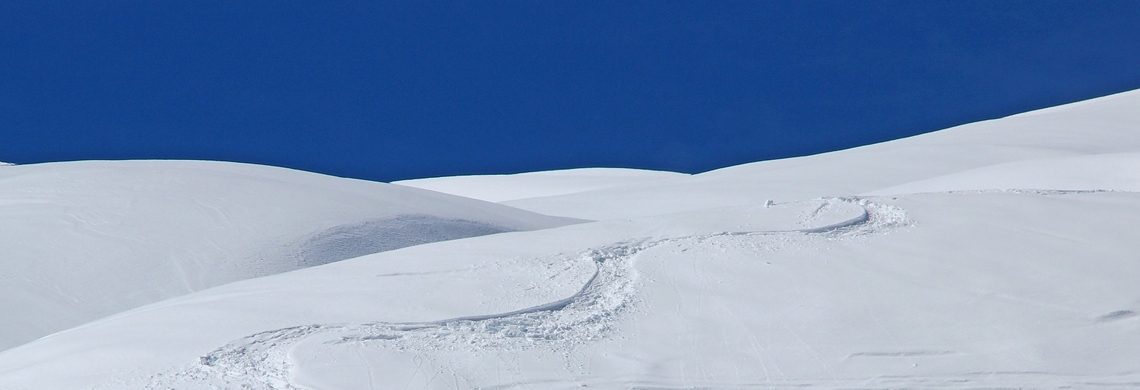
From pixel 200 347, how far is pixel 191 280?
2.33 meters

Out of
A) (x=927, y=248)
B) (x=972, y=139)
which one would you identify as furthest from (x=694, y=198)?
(x=927, y=248)

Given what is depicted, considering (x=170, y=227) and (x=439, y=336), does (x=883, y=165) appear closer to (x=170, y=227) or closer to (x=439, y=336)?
(x=170, y=227)

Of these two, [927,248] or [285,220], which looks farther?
[285,220]

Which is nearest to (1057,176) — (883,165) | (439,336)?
(883,165)

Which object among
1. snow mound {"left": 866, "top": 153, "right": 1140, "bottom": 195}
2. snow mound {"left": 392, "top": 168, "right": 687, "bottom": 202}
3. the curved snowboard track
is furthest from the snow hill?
Result: snow mound {"left": 392, "top": 168, "right": 687, "bottom": 202}

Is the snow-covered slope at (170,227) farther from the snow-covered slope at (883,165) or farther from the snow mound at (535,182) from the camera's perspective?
the snow mound at (535,182)

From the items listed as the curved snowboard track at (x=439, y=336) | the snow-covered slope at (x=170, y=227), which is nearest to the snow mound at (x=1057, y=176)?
the snow-covered slope at (x=170, y=227)

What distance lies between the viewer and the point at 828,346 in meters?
4.09

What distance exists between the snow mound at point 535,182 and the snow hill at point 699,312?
768 centimetres

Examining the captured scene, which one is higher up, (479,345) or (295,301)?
(295,301)

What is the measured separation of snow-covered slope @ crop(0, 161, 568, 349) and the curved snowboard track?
7.47ft

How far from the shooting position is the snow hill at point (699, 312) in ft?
12.8

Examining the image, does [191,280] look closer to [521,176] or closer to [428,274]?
[428,274]

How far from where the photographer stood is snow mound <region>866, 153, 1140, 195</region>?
6.86 m
